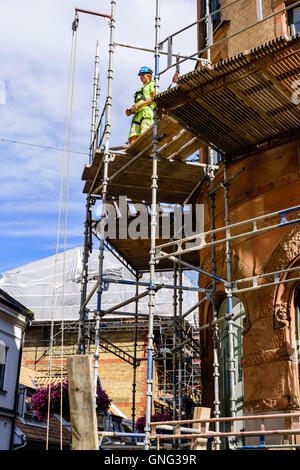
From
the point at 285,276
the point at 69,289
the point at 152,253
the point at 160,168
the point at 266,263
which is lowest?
the point at 285,276

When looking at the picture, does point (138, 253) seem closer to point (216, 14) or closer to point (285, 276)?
point (216, 14)

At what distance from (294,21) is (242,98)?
3.22 m

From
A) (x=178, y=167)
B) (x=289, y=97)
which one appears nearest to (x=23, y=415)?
(x=178, y=167)

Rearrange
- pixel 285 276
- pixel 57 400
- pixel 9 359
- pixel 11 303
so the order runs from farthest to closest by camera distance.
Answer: pixel 9 359 < pixel 11 303 < pixel 57 400 < pixel 285 276

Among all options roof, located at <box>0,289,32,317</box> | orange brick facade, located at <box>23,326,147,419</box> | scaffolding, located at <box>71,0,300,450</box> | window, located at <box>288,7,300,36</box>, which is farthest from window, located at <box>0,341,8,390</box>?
orange brick facade, located at <box>23,326,147,419</box>

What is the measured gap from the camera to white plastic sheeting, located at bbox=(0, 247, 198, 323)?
44.8m

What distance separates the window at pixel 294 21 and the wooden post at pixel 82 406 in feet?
Answer: 33.1

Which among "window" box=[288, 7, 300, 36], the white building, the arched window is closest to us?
the arched window

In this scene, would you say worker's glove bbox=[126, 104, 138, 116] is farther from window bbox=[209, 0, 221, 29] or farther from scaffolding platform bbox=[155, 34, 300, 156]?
window bbox=[209, 0, 221, 29]

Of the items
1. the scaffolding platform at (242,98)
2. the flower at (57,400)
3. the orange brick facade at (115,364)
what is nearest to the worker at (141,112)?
the scaffolding platform at (242,98)

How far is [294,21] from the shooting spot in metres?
13.6

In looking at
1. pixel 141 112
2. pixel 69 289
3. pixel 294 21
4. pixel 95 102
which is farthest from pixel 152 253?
pixel 69 289

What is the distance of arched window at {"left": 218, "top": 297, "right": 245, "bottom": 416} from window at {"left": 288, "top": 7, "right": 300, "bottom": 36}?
6319mm
